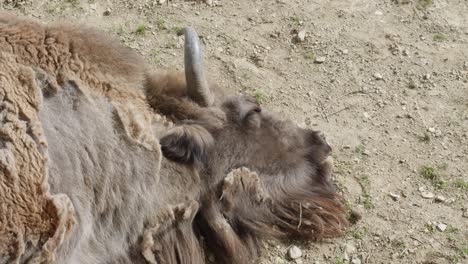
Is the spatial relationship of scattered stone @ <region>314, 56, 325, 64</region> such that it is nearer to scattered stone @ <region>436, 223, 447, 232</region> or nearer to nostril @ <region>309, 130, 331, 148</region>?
nostril @ <region>309, 130, 331, 148</region>

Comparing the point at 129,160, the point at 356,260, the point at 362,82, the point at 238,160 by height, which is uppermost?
the point at 129,160

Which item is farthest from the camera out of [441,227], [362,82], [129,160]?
[362,82]

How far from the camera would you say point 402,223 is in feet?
12.1

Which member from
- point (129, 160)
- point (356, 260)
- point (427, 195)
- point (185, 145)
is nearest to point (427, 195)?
point (427, 195)

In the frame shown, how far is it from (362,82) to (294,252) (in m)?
1.53

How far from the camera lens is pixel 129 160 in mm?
3021

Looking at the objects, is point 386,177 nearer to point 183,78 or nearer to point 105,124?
point 183,78

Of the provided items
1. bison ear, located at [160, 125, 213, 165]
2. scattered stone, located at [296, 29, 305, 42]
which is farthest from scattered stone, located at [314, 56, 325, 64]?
bison ear, located at [160, 125, 213, 165]

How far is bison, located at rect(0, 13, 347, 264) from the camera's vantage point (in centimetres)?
280

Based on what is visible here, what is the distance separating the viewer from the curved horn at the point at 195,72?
3133 millimetres

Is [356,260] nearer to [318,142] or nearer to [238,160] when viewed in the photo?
[318,142]

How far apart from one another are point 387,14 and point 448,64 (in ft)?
2.24

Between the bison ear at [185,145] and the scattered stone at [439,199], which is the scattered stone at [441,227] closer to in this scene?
the scattered stone at [439,199]

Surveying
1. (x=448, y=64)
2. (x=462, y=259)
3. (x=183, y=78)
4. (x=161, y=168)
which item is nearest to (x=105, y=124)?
(x=161, y=168)
